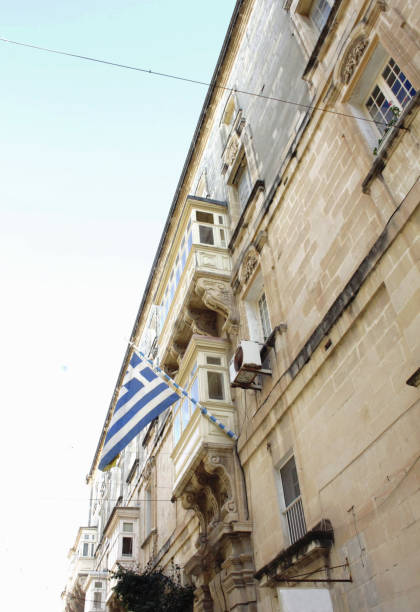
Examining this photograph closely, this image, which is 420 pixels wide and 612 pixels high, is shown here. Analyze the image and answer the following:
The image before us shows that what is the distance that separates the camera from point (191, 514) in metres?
15.3

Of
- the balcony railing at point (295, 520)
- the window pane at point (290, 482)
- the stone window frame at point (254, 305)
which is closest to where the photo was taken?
the balcony railing at point (295, 520)

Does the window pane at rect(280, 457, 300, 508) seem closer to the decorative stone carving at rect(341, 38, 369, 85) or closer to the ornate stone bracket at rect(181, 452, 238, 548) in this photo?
the ornate stone bracket at rect(181, 452, 238, 548)

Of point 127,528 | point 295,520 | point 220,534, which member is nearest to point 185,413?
point 220,534

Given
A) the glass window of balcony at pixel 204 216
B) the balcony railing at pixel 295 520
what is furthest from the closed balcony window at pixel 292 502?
the glass window of balcony at pixel 204 216

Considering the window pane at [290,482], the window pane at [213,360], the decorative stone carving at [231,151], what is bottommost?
the window pane at [290,482]

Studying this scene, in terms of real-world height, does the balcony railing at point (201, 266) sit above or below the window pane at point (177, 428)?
above

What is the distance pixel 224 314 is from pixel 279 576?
735 centimetres

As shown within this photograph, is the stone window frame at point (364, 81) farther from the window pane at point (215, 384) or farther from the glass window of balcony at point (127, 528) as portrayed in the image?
the glass window of balcony at point (127, 528)

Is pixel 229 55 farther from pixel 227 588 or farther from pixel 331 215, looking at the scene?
pixel 227 588

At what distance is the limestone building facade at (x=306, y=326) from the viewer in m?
7.08

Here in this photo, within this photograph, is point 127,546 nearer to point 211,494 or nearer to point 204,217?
point 211,494

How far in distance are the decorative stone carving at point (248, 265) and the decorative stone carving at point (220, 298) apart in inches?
35.6

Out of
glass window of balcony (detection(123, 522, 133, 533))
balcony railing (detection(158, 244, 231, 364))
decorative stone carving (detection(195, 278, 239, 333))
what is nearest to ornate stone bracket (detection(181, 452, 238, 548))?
decorative stone carving (detection(195, 278, 239, 333))

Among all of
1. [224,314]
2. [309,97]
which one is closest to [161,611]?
[224,314]
